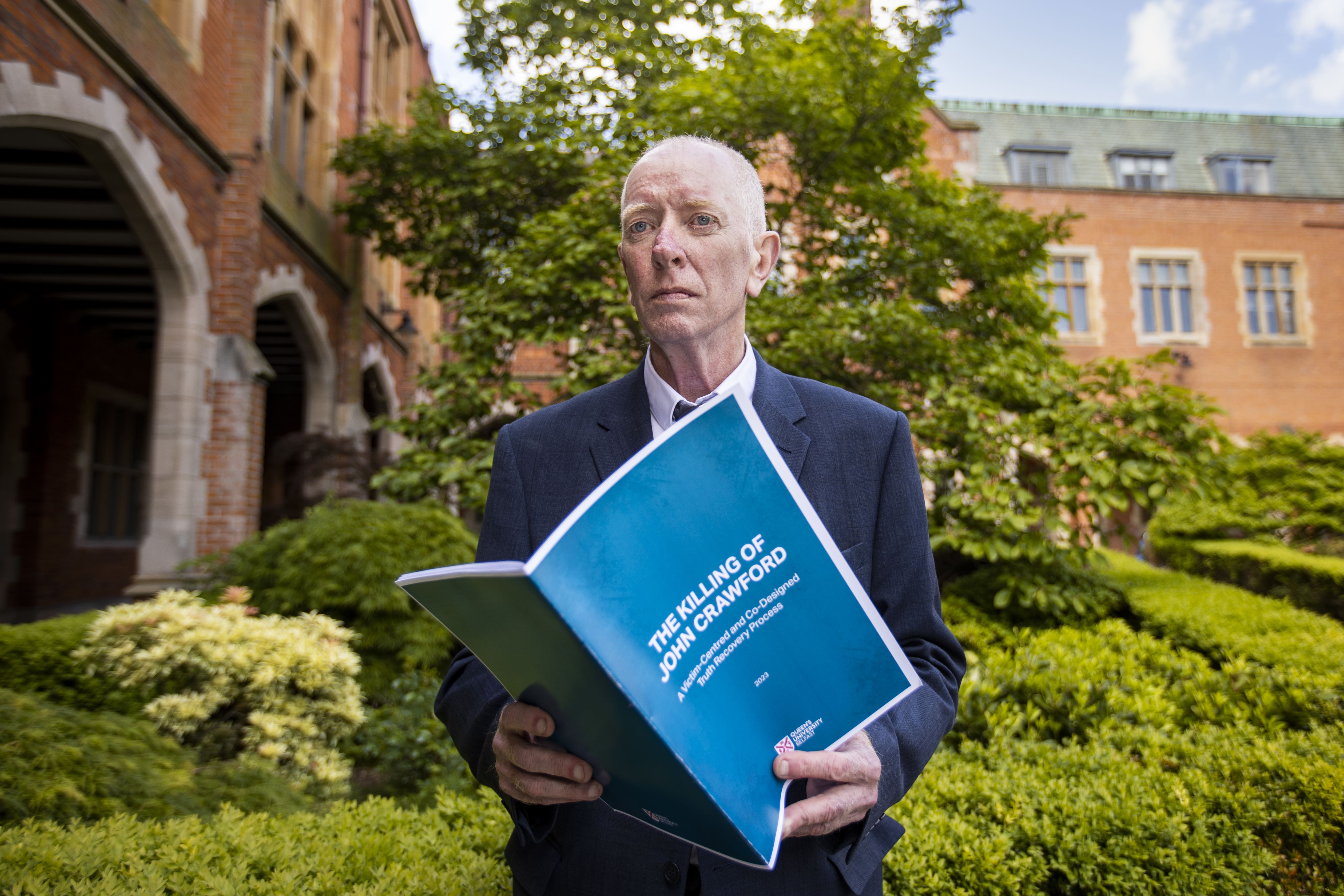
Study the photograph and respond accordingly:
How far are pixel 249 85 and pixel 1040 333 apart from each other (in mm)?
8978

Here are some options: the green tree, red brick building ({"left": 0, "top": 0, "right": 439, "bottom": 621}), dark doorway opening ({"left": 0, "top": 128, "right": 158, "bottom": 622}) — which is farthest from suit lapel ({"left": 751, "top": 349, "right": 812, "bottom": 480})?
dark doorway opening ({"left": 0, "top": 128, "right": 158, "bottom": 622})

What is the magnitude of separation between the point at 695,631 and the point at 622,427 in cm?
67

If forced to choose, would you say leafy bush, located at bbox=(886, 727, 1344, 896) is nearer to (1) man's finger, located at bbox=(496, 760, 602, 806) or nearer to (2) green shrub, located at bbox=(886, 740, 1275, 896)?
(2) green shrub, located at bbox=(886, 740, 1275, 896)

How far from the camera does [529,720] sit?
95 centimetres

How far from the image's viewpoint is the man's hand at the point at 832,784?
3.12 feet

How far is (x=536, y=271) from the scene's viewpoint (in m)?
7.26

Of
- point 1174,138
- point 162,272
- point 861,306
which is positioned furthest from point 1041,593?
point 1174,138

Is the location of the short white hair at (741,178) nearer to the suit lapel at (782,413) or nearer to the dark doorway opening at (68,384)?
the suit lapel at (782,413)

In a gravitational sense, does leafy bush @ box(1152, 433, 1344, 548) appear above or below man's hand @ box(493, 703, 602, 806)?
above

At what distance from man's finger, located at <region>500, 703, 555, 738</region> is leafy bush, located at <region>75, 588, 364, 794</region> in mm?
3516

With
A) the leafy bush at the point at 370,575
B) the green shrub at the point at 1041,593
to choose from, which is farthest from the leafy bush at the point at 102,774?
the green shrub at the point at 1041,593

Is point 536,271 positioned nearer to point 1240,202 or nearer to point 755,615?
point 755,615

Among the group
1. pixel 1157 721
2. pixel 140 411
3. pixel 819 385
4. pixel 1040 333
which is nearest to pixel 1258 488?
pixel 1040 333

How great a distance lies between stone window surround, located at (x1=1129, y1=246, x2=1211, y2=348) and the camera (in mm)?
20969
